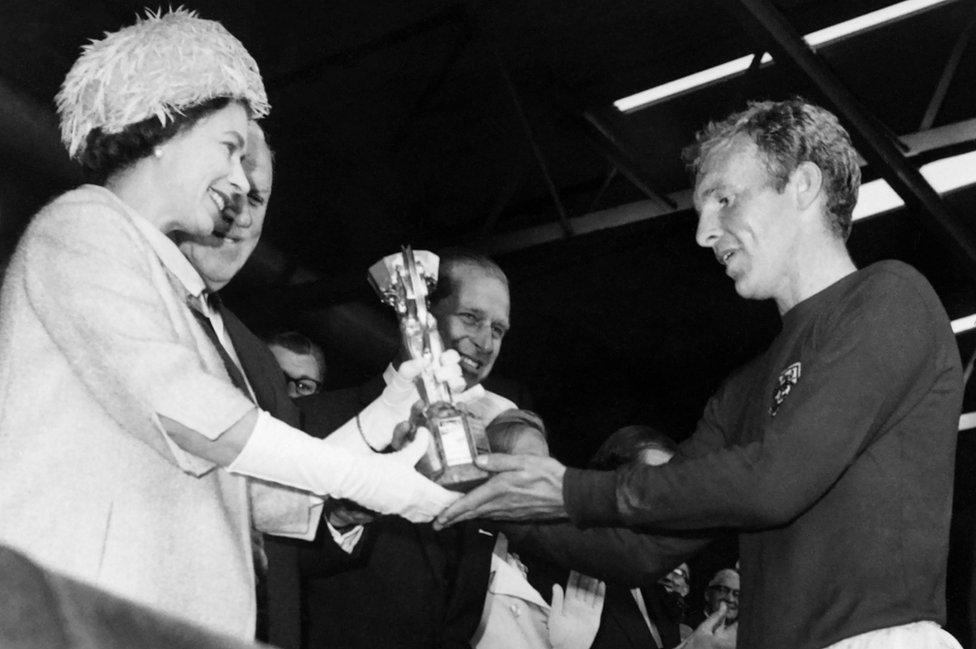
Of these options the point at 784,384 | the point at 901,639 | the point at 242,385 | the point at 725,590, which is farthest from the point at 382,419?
the point at 725,590

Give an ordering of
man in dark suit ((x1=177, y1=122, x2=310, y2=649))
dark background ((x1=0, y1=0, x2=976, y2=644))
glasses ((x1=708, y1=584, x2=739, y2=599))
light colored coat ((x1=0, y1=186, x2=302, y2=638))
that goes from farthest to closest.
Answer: dark background ((x1=0, y1=0, x2=976, y2=644)) < glasses ((x1=708, y1=584, x2=739, y2=599)) < man in dark suit ((x1=177, y1=122, x2=310, y2=649)) < light colored coat ((x1=0, y1=186, x2=302, y2=638))

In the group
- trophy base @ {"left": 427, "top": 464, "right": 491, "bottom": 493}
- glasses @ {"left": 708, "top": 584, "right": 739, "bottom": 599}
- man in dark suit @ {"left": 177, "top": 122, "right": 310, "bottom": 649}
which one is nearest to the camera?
man in dark suit @ {"left": 177, "top": 122, "right": 310, "bottom": 649}

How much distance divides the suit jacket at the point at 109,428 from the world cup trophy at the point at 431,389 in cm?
50

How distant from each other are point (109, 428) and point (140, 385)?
→ 7cm

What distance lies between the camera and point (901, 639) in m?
1.58

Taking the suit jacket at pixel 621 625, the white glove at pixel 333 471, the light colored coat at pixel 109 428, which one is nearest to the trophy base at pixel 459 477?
the white glove at pixel 333 471

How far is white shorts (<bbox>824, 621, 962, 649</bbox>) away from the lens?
5.15 feet

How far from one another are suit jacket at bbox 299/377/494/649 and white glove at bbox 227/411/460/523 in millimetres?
633

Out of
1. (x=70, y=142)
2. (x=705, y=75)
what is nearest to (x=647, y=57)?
(x=705, y=75)

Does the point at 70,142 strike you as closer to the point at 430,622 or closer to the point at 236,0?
the point at 430,622

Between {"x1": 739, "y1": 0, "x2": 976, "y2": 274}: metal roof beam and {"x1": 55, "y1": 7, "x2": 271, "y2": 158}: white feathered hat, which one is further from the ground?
{"x1": 739, "y1": 0, "x2": 976, "y2": 274}: metal roof beam

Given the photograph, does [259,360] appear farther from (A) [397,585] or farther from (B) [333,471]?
(A) [397,585]

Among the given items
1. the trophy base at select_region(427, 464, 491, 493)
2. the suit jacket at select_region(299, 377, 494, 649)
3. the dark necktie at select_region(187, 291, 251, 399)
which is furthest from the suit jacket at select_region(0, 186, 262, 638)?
the suit jacket at select_region(299, 377, 494, 649)

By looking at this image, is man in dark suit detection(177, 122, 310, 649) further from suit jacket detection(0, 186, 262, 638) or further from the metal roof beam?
the metal roof beam
